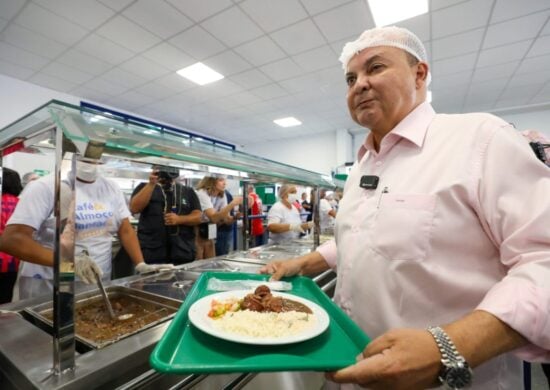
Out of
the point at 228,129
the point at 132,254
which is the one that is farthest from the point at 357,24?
the point at 228,129

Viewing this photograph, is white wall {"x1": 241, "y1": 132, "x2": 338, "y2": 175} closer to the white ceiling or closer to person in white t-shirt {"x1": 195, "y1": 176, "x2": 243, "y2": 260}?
the white ceiling

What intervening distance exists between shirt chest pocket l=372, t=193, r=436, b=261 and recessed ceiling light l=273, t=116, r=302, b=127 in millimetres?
6936

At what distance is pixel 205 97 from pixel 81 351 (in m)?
5.80

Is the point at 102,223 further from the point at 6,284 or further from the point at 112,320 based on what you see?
the point at 6,284

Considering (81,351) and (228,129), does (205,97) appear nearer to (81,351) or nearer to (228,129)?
(228,129)

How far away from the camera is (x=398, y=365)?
51 cm

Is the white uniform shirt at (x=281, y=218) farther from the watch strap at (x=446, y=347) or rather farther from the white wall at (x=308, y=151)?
the white wall at (x=308, y=151)

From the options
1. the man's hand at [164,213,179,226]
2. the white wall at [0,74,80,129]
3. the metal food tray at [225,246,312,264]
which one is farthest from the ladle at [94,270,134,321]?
the white wall at [0,74,80,129]

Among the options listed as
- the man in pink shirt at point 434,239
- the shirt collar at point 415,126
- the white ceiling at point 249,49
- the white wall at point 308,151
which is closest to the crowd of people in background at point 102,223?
the man in pink shirt at point 434,239

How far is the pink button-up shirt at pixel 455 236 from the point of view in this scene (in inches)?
24.7

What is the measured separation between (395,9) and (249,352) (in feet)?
13.0

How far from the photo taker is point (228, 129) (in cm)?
862

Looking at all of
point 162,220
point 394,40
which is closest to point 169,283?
point 162,220

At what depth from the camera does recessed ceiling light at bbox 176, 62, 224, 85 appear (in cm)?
471
